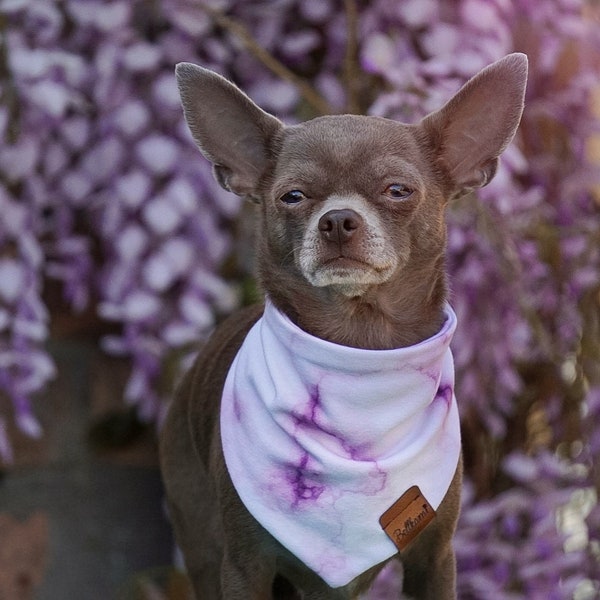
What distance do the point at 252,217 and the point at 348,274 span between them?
5.39ft

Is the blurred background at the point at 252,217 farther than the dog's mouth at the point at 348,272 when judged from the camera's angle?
Yes

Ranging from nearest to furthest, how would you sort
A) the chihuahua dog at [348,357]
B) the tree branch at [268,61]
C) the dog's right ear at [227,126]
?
the chihuahua dog at [348,357] → the dog's right ear at [227,126] → the tree branch at [268,61]

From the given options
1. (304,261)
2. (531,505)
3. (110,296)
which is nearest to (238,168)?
(304,261)

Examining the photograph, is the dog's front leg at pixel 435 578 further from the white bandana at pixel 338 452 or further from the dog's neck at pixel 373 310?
the dog's neck at pixel 373 310

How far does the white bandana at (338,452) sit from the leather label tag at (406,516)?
0.01 meters

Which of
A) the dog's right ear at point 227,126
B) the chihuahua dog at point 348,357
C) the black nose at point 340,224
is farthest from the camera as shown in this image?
the dog's right ear at point 227,126

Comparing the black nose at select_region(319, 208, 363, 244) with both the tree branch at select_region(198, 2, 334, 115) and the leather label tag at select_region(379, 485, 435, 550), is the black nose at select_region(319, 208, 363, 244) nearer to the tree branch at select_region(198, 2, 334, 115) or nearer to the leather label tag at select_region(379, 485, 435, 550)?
the leather label tag at select_region(379, 485, 435, 550)

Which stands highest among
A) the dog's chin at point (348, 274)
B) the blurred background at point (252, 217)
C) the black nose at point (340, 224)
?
the black nose at point (340, 224)

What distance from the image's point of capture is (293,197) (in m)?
2.20

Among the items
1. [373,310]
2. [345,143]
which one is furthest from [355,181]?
[373,310]

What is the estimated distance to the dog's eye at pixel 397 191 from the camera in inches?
84.7

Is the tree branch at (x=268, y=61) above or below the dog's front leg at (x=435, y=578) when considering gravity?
above

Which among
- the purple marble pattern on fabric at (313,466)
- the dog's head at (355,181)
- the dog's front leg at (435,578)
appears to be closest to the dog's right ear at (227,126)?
the dog's head at (355,181)

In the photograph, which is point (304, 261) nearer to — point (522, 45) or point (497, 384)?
point (497, 384)
